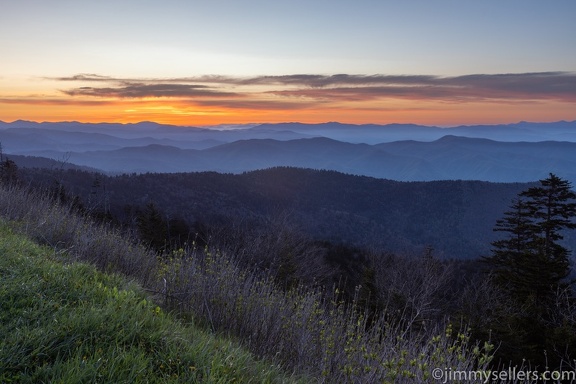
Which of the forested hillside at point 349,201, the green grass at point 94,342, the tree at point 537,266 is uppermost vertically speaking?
the green grass at point 94,342

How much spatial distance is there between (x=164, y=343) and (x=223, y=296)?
1813 millimetres

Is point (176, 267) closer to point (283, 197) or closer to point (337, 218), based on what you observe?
point (337, 218)

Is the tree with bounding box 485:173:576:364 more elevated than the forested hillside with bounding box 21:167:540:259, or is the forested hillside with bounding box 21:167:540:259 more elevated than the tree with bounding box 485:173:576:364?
the tree with bounding box 485:173:576:364

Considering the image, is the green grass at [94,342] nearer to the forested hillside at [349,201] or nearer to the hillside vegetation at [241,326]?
the hillside vegetation at [241,326]

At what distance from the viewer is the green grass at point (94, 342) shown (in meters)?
2.30

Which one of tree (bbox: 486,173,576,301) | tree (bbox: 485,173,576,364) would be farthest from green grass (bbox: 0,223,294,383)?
tree (bbox: 486,173,576,301)

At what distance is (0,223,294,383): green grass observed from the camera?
7.55 ft

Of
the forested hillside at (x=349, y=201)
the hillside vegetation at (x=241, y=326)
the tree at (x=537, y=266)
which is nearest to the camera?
the hillside vegetation at (x=241, y=326)

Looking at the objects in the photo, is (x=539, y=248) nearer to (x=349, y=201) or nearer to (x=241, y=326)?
(x=241, y=326)

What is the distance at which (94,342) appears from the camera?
2627 mm

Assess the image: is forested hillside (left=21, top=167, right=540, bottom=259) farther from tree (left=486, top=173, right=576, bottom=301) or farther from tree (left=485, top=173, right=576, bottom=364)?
tree (left=485, top=173, right=576, bottom=364)

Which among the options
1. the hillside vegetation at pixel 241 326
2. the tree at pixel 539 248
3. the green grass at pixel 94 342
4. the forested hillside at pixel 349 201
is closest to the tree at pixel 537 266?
the tree at pixel 539 248

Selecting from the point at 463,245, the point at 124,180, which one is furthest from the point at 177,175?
the point at 463,245

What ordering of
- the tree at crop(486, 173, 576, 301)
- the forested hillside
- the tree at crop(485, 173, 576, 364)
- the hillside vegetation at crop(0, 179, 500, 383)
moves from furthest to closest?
the forested hillside < the tree at crop(486, 173, 576, 301) < the tree at crop(485, 173, 576, 364) < the hillside vegetation at crop(0, 179, 500, 383)
